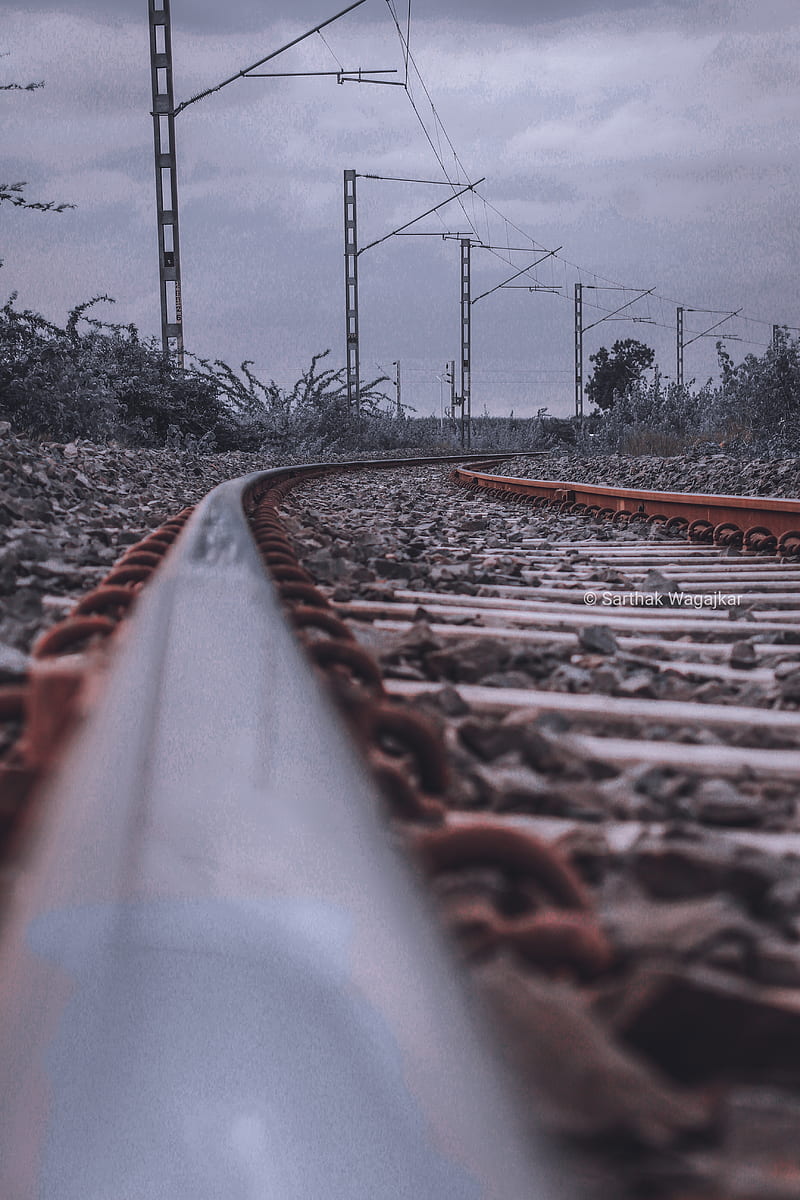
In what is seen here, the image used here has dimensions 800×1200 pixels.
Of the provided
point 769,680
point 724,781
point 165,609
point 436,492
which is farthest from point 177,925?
point 436,492

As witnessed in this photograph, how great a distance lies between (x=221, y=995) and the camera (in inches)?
29.9

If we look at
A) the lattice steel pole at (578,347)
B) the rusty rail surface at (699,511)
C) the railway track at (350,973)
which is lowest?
the railway track at (350,973)

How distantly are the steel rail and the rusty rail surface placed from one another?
4797 millimetres

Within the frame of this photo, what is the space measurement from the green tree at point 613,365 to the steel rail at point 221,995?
279ft

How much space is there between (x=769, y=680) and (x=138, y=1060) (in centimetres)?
206

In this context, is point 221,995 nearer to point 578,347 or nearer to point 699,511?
point 699,511

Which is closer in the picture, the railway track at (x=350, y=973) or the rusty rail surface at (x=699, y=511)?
the railway track at (x=350, y=973)

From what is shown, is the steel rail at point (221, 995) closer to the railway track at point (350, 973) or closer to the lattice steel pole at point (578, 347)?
the railway track at point (350, 973)

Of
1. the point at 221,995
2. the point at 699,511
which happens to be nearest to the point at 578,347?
the point at 699,511

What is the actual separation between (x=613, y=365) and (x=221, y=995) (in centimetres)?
8819

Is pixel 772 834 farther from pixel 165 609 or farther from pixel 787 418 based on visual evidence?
pixel 787 418

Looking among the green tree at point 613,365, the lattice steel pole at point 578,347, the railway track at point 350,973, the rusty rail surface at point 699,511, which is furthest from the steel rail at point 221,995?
the green tree at point 613,365

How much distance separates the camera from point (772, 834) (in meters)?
1.26

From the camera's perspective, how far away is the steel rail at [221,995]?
628 mm
